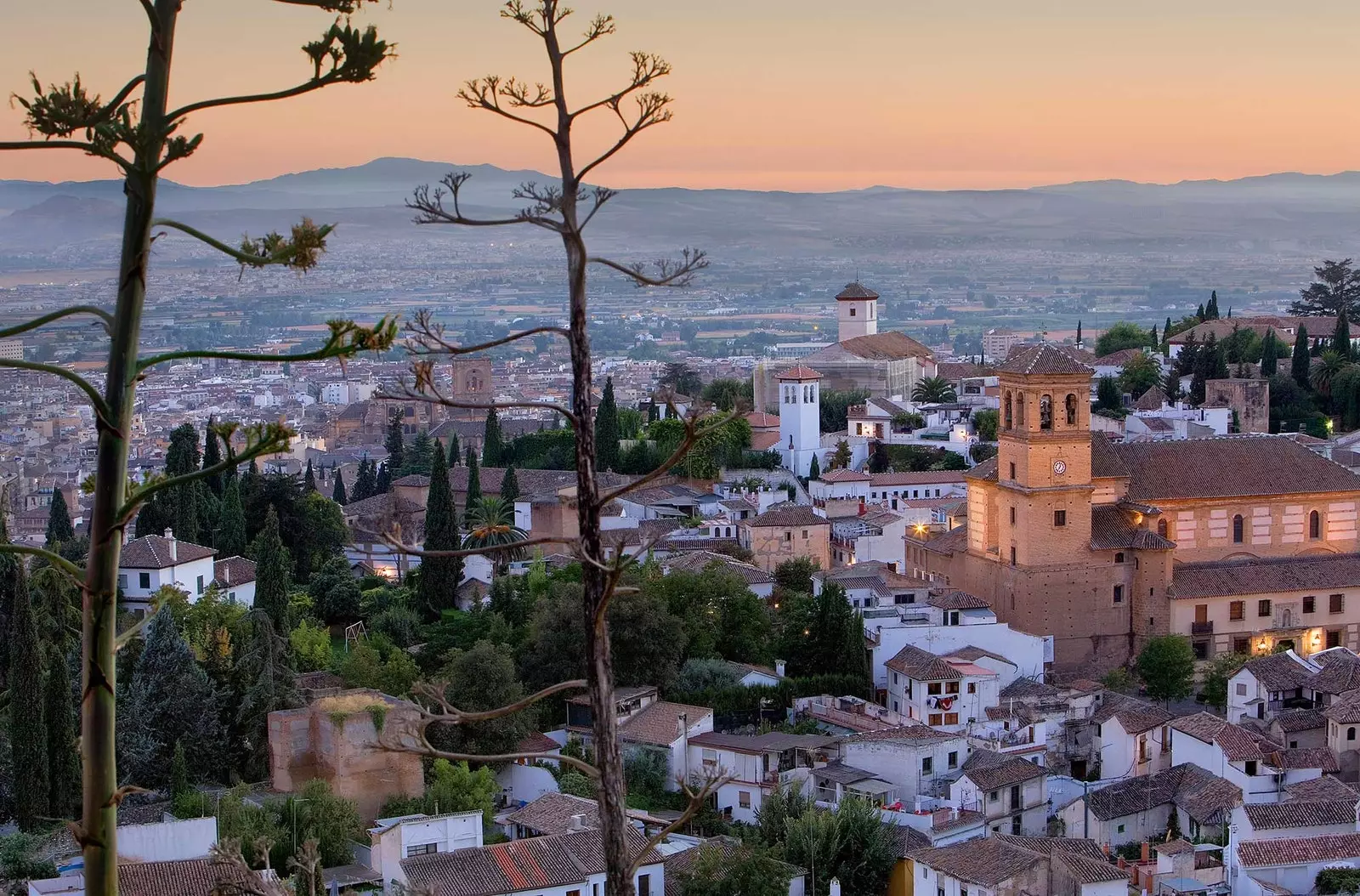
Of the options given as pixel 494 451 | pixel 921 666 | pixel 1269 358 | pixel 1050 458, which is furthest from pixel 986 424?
pixel 921 666

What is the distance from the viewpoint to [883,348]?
54.2 metres

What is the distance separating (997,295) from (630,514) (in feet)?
442

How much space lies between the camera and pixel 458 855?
17703mm

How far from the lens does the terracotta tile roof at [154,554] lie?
25.8 m

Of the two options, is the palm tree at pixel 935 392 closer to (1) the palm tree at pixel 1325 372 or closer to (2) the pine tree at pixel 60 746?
(1) the palm tree at pixel 1325 372

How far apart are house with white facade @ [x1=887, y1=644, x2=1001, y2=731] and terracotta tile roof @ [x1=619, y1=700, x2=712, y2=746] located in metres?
2.79

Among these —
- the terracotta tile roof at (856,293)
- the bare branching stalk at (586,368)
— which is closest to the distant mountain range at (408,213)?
the terracotta tile roof at (856,293)

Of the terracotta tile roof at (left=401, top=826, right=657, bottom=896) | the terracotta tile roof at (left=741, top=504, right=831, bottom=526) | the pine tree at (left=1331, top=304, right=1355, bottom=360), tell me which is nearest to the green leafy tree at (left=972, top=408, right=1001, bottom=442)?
the terracotta tile roof at (left=741, top=504, right=831, bottom=526)

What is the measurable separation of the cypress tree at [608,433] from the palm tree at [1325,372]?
16.2m

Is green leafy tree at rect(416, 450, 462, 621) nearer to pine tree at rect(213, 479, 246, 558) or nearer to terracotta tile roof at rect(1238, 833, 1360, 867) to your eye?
pine tree at rect(213, 479, 246, 558)

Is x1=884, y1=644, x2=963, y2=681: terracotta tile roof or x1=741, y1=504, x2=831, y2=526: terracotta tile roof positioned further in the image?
x1=741, y1=504, x2=831, y2=526: terracotta tile roof

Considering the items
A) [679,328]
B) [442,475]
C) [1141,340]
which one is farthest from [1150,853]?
[679,328]

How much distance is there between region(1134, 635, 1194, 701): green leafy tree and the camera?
2606cm

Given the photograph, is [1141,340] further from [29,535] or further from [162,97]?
[162,97]
